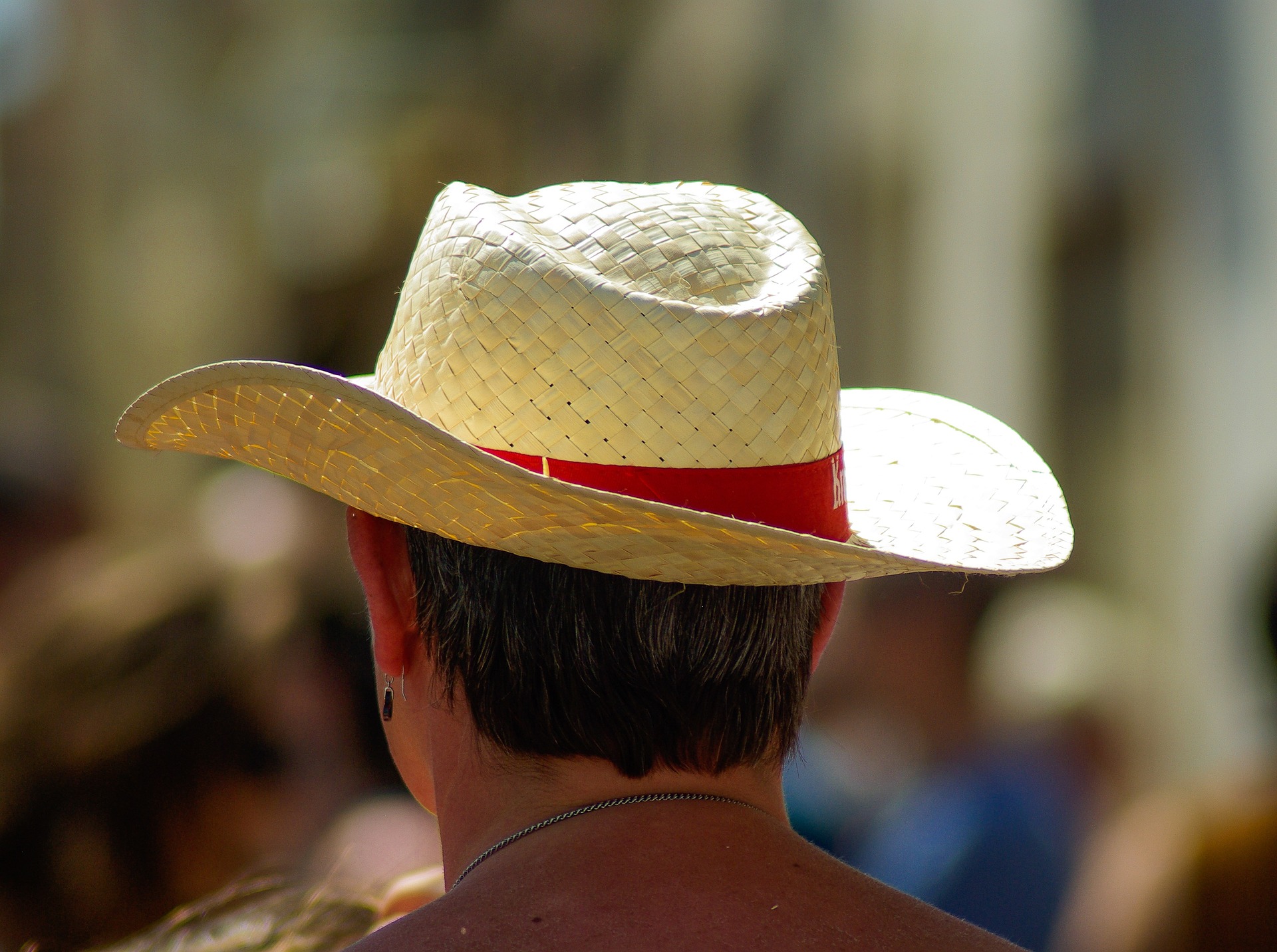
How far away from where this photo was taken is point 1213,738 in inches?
261

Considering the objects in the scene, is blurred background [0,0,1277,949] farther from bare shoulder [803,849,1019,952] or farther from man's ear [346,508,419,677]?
man's ear [346,508,419,677]

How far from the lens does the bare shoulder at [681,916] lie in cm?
129

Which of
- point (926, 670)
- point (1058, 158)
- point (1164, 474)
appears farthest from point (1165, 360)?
point (926, 670)

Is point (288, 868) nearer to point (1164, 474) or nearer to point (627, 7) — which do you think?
point (1164, 474)

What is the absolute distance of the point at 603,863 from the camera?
1381mm

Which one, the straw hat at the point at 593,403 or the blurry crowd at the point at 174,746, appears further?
the blurry crowd at the point at 174,746

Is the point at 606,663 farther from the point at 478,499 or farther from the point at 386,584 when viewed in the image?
the point at 386,584

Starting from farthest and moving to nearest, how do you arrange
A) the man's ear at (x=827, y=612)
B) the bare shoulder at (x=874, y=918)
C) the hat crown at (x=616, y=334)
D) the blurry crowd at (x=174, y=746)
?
1. the blurry crowd at (x=174, y=746)
2. the man's ear at (x=827, y=612)
3. the hat crown at (x=616, y=334)
4. the bare shoulder at (x=874, y=918)

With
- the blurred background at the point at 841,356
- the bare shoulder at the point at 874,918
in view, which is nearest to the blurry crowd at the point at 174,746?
the blurred background at the point at 841,356

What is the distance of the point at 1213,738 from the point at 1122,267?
2877mm

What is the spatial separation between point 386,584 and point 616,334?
0.46m

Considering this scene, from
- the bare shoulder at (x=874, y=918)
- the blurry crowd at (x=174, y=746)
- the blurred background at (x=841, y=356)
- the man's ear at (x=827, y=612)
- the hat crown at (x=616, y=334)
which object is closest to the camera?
the bare shoulder at (x=874, y=918)

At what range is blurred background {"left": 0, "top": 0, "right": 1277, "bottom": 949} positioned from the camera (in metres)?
3.03

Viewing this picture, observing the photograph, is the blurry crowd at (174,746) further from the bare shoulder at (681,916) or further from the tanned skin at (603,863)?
the bare shoulder at (681,916)
